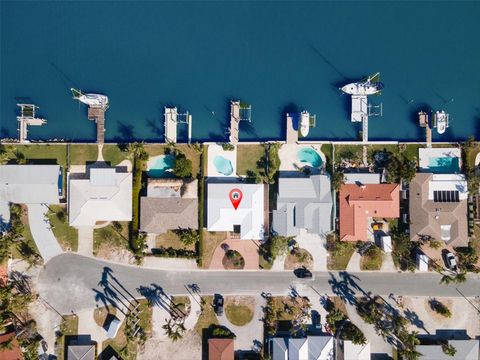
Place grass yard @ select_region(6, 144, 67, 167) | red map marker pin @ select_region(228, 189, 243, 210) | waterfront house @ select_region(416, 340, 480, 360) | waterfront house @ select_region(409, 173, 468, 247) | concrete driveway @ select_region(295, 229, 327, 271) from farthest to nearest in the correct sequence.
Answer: grass yard @ select_region(6, 144, 67, 167) < concrete driveway @ select_region(295, 229, 327, 271) < red map marker pin @ select_region(228, 189, 243, 210) < waterfront house @ select_region(409, 173, 468, 247) < waterfront house @ select_region(416, 340, 480, 360)

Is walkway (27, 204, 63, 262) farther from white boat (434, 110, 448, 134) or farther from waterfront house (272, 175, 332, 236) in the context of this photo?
white boat (434, 110, 448, 134)

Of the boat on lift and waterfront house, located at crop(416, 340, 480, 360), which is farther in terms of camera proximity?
the boat on lift

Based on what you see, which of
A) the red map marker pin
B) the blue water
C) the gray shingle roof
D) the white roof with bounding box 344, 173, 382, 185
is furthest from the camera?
the blue water

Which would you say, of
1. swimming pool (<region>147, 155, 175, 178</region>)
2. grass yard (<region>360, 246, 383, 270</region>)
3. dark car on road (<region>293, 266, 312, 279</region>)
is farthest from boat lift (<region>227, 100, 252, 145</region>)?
grass yard (<region>360, 246, 383, 270</region>)

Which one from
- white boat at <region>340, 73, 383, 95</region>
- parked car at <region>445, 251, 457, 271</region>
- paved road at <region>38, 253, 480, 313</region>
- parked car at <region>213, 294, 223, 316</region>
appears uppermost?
white boat at <region>340, 73, 383, 95</region>

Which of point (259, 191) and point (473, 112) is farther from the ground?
point (473, 112)

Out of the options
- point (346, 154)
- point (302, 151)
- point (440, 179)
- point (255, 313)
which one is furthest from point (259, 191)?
point (440, 179)

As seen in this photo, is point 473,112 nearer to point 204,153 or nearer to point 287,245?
point 287,245
